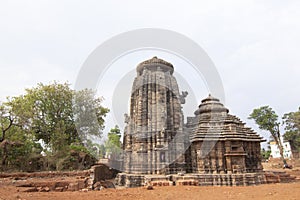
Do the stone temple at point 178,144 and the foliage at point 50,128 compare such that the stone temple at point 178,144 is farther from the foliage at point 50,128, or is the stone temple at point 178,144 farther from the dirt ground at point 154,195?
the foliage at point 50,128

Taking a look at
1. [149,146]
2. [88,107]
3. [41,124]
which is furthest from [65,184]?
[88,107]

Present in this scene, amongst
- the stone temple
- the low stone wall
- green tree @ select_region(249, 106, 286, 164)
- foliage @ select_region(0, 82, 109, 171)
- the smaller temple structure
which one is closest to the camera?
the low stone wall

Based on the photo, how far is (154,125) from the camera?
17.0 meters

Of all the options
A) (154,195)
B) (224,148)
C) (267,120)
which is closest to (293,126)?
(267,120)

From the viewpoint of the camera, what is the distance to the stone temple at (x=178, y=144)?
14219 mm

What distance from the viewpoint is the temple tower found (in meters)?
15.8

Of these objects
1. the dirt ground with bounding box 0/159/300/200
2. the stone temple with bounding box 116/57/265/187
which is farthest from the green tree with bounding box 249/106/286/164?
the dirt ground with bounding box 0/159/300/200

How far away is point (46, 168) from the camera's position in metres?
19.1

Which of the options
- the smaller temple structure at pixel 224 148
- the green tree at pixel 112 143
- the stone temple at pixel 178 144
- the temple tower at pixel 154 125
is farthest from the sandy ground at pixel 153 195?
the green tree at pixel 112 143

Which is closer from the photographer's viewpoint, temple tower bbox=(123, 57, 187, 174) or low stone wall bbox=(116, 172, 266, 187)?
low stone wall bbox=(116, 172, 266, 187)

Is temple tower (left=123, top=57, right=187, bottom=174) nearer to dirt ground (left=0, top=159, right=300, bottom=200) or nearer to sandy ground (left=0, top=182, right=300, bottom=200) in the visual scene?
dirt ground (left=0, top=159, right=300, bottom=200)

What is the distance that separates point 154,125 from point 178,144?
2.75 meters

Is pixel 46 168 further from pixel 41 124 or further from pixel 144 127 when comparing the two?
pixel 144 127

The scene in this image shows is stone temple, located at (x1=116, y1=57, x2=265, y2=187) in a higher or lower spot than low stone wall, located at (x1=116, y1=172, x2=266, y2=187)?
higher
